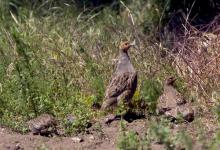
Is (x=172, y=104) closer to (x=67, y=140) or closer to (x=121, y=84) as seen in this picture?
(x=121, y=84)

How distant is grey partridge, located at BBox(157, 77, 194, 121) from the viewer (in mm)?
7984

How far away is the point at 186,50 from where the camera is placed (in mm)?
9234

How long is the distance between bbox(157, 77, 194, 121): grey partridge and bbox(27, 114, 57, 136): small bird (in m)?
1.16

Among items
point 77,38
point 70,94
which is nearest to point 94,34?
point 77,38

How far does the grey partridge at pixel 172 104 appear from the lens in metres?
7.98

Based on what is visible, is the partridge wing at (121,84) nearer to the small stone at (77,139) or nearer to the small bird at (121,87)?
the small bird at (121,87)

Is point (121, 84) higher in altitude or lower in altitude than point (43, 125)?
higher

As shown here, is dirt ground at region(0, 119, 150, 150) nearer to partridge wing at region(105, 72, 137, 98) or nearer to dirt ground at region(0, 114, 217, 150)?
dirt ground at region(0, 114, 217, 150)

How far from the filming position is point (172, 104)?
825cm

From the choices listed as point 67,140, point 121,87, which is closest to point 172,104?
point 121,87

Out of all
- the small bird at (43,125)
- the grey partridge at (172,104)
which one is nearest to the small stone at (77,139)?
the small bird at (43,125)

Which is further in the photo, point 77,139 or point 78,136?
point 78,136

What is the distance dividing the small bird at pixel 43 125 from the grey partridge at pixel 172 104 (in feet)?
3.80

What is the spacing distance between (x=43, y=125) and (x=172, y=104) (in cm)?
Result: 148
